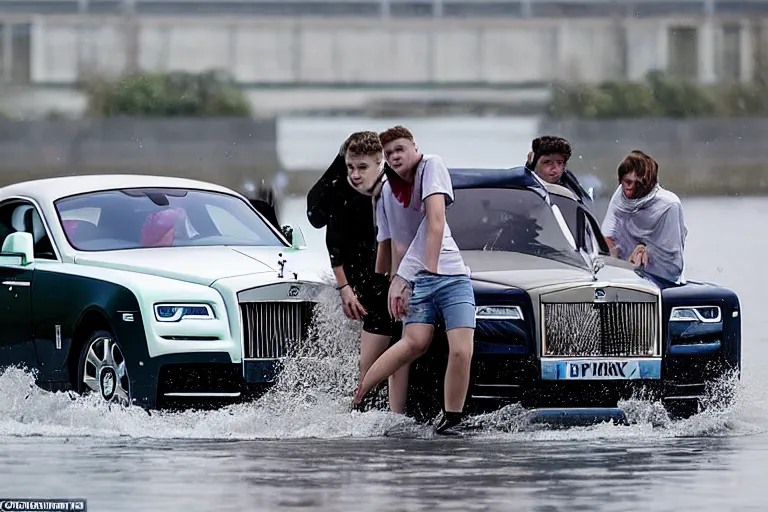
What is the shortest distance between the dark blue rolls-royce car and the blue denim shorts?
0.35m

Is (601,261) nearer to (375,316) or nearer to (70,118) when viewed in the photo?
(375,316)

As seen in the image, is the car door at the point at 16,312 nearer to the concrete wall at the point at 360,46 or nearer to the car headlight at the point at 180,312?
the car headlight at the point at 180,312

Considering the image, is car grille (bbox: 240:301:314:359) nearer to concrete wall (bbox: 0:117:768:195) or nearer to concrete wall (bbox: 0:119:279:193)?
concrete wall (bbox: 0:117:768:195)

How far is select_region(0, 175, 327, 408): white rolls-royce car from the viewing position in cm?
1203

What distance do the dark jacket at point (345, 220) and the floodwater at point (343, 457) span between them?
382 millimetres

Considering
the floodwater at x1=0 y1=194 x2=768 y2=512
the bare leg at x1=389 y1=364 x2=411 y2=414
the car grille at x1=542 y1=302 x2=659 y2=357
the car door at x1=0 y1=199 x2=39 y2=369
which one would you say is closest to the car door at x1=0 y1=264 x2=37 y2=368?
the car door at x1=0 y1=199 x2=39 y2=369

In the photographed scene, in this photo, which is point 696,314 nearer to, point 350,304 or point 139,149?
point 350,304

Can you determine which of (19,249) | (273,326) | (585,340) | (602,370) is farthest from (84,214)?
(602,370)

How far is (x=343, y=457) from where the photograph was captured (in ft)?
36.1

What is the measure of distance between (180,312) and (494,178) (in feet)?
8.31

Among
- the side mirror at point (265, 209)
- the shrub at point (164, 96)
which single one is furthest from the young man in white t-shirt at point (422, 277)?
the shrub at point (164, 96)

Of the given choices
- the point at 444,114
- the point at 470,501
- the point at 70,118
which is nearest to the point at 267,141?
the point at 70,118

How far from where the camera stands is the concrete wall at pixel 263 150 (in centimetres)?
6181

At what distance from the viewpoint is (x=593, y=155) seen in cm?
6675
